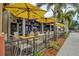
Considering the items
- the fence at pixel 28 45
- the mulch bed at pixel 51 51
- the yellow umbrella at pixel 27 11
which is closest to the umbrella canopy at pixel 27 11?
the yellow umbrella at pixel 27 11

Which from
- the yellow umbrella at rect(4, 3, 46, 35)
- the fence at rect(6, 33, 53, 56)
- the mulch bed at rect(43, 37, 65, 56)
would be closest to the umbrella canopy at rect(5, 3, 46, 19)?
the yellow umbrella at rect(4, 3, 46, 35)

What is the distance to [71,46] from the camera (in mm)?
6457

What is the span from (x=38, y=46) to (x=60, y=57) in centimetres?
49

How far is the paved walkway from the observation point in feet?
21.0

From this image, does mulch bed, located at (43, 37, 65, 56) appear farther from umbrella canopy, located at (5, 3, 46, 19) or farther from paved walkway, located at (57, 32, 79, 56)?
umbrella canopy, located at (5, 3, 46, 19)

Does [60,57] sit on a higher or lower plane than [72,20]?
lower

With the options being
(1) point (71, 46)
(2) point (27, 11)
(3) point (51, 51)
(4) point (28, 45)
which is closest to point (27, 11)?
(2) point (27, 11)

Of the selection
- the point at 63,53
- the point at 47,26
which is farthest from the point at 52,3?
the point at 63,53

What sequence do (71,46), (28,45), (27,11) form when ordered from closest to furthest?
(71,46) < (27,11) < (28,45)

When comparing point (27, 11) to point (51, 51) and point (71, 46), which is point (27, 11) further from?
point (71, 46)

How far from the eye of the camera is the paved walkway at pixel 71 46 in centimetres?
641

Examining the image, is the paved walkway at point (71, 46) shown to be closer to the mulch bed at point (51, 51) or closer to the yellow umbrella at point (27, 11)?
the mulch bed at point (51, 51)

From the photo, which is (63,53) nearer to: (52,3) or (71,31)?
(71,31)

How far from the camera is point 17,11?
656cm
